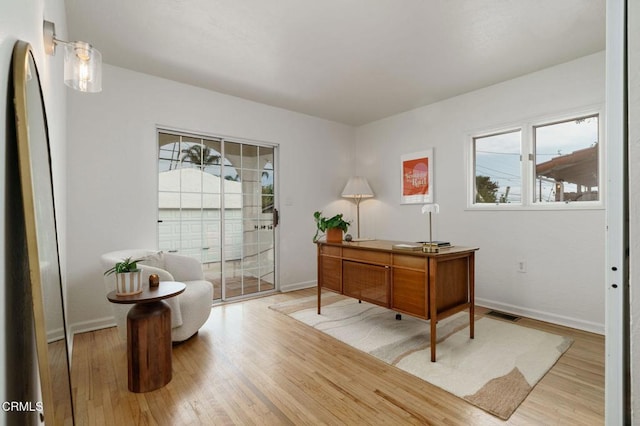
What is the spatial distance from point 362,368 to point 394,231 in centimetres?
280

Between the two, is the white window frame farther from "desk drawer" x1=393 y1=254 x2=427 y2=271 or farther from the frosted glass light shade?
the frosted glass light shade

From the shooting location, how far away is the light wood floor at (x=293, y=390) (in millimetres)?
1741

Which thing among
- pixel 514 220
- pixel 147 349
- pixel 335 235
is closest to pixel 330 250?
pixel 335 235

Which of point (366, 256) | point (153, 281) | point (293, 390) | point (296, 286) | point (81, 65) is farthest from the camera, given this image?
point (296, 286)

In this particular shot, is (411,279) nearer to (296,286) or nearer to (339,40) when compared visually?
(339,40)

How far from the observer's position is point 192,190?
12.5 ft

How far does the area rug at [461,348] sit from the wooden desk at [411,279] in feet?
0.62

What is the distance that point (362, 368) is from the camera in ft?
7.50

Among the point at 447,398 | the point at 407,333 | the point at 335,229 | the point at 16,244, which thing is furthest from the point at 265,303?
the point at 16,244

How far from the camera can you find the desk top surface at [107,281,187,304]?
1.97 metres

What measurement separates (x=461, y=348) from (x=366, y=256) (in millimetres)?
1085

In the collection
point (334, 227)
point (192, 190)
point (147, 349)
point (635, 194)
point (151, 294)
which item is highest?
point (192, 190)

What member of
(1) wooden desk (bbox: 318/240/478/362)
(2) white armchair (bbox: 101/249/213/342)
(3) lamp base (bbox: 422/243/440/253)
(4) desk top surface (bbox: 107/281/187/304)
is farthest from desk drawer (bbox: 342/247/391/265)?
(4) desk top surface (bbox: 107/281/187/304)

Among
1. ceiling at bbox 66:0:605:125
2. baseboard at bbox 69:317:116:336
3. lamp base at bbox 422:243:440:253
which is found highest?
ceiling at bbox 66:0:605:125
